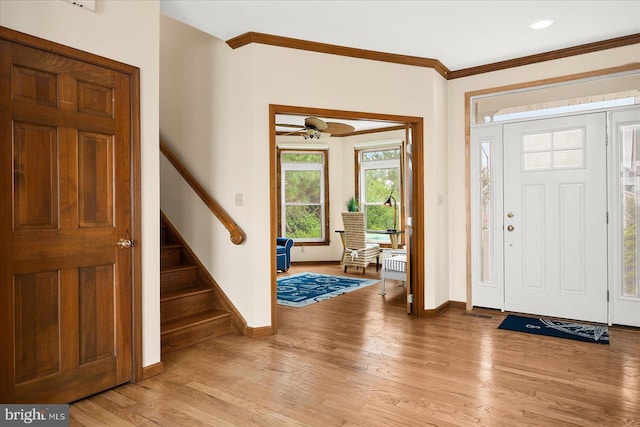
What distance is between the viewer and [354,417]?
7.53ft

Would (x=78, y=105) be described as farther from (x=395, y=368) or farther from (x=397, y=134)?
(x=397, y=134)

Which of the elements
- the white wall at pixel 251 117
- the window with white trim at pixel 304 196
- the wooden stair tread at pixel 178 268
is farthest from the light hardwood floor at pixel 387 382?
the window with white trim at pixel 304 196

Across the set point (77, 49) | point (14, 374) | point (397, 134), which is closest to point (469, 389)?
point (14, 374)

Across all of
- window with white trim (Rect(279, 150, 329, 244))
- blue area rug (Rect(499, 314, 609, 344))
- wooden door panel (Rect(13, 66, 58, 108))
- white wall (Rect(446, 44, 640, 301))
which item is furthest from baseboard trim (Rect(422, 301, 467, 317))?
window with white trim (Rect(279, 150, 329, 244))

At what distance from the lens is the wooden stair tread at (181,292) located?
3611 millimetres

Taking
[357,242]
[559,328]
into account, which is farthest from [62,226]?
[357,242]

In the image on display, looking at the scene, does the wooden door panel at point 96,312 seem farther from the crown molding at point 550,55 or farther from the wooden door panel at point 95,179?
the crown molding at point 550,55

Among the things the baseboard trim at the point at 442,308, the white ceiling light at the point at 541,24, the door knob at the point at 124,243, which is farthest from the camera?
the baseboard trim at the point at 442,308

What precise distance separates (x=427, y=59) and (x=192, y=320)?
11.5 ft

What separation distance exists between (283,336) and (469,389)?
171 centimetres

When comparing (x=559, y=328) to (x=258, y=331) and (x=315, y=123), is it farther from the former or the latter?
(x=315, y=123)

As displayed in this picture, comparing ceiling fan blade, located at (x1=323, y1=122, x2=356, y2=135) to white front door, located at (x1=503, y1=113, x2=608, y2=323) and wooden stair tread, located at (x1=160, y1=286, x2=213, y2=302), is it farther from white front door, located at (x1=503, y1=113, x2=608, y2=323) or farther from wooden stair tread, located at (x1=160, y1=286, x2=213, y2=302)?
wooden stair tread, located at (x1=160, y1=286, x2=213, y2=302)

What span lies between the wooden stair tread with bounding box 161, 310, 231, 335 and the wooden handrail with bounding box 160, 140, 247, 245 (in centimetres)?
71

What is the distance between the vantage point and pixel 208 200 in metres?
3.94
